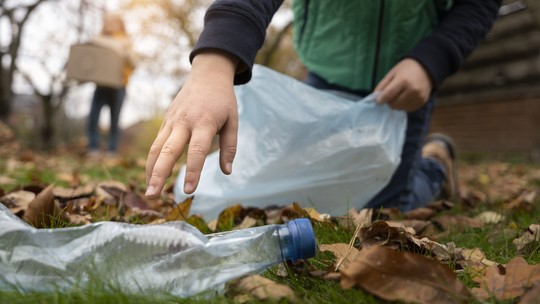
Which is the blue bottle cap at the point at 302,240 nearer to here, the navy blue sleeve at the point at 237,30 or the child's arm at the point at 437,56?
the navy blue sleeve at the point at 237,30

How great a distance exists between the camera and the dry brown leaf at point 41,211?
1158 millimetres

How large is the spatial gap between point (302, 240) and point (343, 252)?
0.16 m

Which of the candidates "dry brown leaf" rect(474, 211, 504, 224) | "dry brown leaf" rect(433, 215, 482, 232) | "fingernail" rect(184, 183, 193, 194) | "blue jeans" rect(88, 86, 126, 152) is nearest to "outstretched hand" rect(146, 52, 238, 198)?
"fingernail" rect(184, 183, 193, 194)

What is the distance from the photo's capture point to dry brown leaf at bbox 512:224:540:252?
1.08 meters

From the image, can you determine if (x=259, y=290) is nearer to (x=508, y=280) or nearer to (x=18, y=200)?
(x=508, y=280)

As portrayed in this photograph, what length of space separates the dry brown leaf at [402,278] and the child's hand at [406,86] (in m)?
0.91

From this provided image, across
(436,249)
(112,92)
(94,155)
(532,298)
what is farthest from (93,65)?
(532,298)

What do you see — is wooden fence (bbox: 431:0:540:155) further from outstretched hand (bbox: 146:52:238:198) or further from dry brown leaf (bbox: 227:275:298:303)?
dry brown leaf (bbox: 227:275:298:303)

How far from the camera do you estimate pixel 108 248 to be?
2.67 feet

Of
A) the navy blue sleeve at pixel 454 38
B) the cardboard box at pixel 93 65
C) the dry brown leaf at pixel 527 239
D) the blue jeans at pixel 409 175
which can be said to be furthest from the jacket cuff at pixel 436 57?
the cardboard box at pixel 93 65

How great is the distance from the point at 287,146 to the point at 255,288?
0.96 metres

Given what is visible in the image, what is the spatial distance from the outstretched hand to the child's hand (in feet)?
2.34

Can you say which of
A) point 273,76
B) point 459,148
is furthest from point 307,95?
point 459,148

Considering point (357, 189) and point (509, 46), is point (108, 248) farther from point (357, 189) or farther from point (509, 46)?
point (509, 46)
